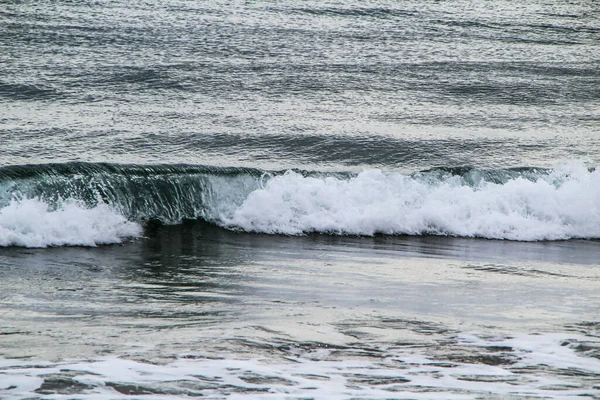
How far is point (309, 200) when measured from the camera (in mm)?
11438

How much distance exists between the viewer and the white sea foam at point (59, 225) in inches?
372

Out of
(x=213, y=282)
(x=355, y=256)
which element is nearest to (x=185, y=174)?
(x=355, y=256)

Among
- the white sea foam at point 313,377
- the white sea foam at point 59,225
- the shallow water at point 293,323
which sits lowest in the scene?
the white sea foam at point 313,377

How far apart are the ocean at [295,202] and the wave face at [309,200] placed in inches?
1.4

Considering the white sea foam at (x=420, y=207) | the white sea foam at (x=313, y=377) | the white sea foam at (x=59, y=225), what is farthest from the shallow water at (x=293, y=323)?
the white sea foam at (x=420, y=207)

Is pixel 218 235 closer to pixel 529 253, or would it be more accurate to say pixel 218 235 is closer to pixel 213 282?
pixel 213 282

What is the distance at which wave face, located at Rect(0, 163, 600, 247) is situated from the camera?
1050 centimetres

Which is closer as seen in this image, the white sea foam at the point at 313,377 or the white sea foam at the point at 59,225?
the white sea foam at the point at 313,377

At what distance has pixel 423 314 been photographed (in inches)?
267

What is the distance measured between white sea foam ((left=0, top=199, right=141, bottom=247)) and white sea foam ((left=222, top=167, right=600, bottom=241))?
1641 millimetres

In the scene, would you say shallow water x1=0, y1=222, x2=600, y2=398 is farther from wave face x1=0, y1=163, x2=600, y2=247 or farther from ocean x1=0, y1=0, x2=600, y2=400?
wave face x1=0, y1=163, x2=600, y2=247

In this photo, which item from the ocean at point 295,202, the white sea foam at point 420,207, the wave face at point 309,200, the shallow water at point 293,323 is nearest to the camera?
the shallow water at point 293,323

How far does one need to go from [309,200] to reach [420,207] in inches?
64.2

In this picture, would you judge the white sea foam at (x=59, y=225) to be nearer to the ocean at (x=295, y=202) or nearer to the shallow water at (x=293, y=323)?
the ocean at (x=295, y=202)
